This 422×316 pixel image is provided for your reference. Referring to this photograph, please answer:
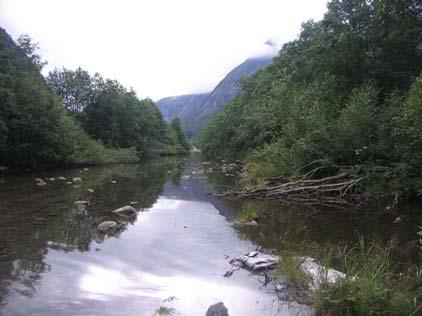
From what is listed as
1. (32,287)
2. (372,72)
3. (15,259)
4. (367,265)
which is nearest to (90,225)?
(15,259)

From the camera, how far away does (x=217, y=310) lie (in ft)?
17.0

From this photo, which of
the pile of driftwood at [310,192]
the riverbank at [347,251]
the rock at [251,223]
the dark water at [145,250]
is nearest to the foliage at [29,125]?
the dark water at [145,250]

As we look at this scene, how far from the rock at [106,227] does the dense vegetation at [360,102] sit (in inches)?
364

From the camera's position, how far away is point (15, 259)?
7.41 metres

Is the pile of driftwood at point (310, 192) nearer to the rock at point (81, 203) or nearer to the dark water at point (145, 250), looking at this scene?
the dark water at point (145, 250)

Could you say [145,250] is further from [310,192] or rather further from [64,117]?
[64,117]

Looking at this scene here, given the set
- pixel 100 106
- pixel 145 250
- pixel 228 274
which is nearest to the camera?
pixel 228 274

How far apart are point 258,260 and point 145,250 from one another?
8.98 ft

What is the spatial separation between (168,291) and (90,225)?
17.5 ft

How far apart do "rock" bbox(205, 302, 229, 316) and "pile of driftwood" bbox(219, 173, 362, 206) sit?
410 inches

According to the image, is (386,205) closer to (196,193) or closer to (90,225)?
(196,193)

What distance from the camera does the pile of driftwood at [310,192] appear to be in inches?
604

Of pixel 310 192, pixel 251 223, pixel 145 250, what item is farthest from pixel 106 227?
pixel 310 192

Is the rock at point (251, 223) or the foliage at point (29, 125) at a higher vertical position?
the foliage at point (29, 125)
